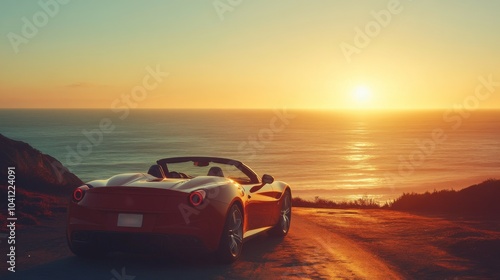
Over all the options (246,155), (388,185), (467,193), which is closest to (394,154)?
(246,155)

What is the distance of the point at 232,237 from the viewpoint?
8.50m

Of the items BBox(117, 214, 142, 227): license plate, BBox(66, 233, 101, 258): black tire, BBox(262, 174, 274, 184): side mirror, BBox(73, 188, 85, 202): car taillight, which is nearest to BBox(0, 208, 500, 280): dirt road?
BBox(66, 233, 101, 258): black tire

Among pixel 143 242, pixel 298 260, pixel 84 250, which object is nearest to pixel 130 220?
pixel 143 242

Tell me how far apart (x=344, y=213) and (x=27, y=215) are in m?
8.19

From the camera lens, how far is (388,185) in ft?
230

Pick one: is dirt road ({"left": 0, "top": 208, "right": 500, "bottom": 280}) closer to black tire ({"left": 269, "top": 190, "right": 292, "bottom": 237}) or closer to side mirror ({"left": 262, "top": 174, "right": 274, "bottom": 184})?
black tire ({"left": 269, "top": 190, "right": 292, "bottom": 237})

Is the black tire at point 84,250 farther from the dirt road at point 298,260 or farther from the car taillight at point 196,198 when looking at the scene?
the car taillight at point 196,198

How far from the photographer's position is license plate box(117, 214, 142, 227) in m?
7.70

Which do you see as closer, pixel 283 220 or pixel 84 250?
pixel 84 250

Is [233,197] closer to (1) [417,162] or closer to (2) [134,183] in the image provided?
(2) [134,183]

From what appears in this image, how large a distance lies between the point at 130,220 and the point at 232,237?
142 cm

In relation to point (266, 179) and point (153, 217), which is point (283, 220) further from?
point (153, 217)

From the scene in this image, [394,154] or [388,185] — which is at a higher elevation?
[394,154]

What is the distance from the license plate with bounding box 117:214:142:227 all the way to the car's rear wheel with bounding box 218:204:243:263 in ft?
3.47
